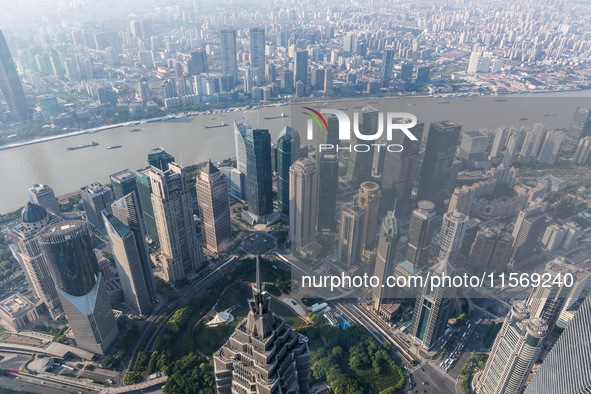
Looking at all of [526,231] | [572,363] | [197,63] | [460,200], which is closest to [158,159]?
[460,200]

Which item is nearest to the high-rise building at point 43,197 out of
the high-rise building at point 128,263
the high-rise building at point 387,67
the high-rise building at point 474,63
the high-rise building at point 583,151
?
the high-rise building at point 128,263

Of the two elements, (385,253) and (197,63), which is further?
(197,63)

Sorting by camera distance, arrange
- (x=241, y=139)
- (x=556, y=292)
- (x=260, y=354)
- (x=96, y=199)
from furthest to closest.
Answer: (x=241, y=139) < (x=96, y=199) < (x=556, y=292) < (x=260, y=354)

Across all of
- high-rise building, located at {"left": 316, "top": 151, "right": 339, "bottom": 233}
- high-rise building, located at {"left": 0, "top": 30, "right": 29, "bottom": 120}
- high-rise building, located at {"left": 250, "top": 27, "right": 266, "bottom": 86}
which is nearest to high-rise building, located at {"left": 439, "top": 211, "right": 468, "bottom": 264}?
high-rise building, located at {"left": 316, "top": 151, "right": 339, "bottom": 233}

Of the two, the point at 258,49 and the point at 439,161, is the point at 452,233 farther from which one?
the point at 258,49

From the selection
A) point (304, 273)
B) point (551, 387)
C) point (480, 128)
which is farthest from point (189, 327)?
point (480, 128)

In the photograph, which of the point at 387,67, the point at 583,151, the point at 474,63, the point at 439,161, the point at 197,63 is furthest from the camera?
the point at 474,63

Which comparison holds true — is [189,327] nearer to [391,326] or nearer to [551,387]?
[391,326]
